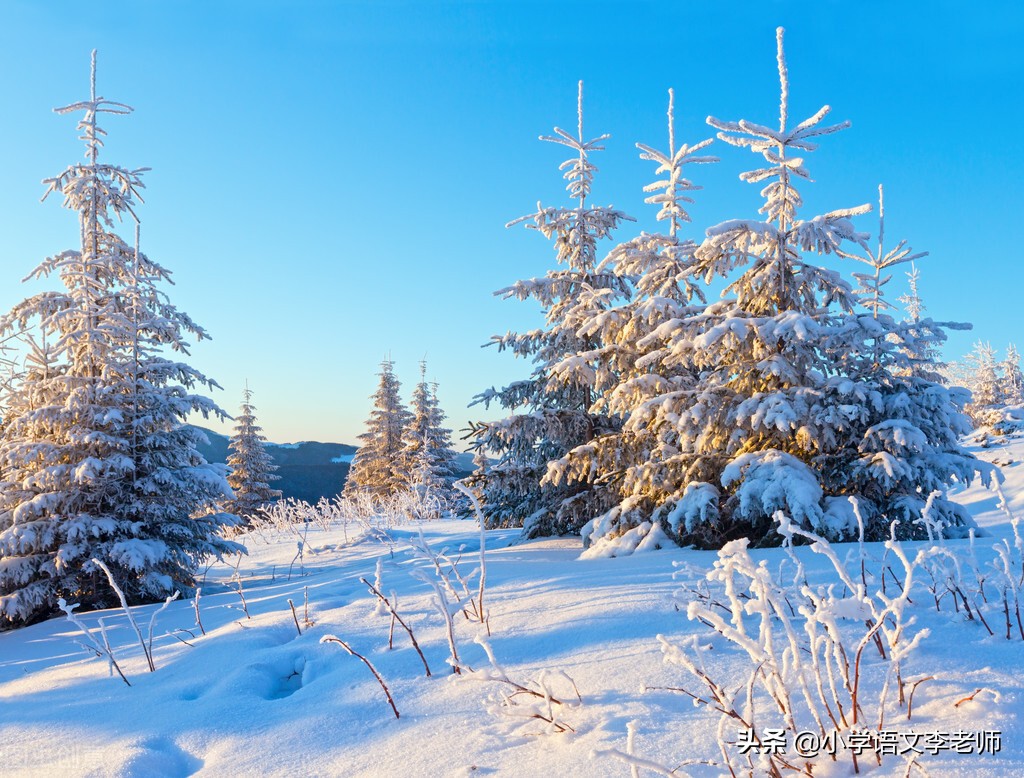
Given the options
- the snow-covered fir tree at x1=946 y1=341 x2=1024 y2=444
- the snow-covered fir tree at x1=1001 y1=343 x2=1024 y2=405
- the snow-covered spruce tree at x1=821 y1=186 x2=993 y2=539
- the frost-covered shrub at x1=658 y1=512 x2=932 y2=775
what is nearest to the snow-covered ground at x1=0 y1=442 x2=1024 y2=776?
the frost-covered shrub at x1=658 y1=512 x2=932 y2=775

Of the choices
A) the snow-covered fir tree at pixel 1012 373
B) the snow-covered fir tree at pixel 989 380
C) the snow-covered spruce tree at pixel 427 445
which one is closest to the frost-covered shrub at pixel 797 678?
the snow-covered spruce tree at pixel 427 445

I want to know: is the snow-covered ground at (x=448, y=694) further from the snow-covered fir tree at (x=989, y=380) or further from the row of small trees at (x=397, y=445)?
the snow-covered fir tree at (x=989, y=380)

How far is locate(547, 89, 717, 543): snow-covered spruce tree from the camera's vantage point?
24.5ft

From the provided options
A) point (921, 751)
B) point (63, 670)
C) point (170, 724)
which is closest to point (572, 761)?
point (921, 751)

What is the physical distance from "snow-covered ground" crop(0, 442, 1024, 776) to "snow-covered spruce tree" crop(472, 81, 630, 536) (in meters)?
5.67

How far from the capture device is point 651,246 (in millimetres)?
9852

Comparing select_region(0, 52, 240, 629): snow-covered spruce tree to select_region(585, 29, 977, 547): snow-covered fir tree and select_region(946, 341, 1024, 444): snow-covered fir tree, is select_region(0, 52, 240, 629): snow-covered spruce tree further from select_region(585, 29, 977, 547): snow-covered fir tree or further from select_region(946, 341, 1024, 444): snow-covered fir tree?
select_region(946, 341, 1024, 444): snow-covered fir tree

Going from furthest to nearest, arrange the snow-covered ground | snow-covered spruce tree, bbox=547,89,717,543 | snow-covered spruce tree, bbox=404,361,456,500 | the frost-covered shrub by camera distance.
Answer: snow-covered spruce tree, bbox=404,361,456,500 < snow-covered spruce tree, bbox=547,89,717,543 < the snow-covered ground < the frost-covered shrub

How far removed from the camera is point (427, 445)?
28.8 metres

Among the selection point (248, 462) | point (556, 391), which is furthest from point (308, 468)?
point (556, 391)

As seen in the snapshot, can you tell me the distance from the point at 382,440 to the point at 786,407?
27435 mm

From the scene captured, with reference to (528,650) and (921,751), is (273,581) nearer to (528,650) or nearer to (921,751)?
(528,650)

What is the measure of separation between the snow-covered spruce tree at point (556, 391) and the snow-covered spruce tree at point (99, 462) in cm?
439

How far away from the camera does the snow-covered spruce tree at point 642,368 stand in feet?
24.5
